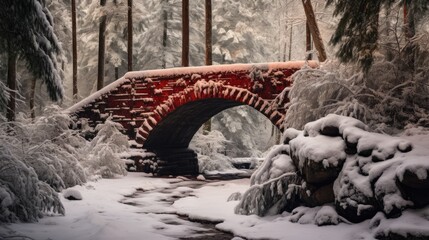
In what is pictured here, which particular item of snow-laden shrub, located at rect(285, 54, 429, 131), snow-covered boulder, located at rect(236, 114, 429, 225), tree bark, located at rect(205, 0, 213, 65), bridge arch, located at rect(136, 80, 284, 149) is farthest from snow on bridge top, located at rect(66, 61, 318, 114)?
snow-covered boulder, located at rect(236, 114, 429, 225)

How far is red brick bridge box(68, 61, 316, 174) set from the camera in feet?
42.9

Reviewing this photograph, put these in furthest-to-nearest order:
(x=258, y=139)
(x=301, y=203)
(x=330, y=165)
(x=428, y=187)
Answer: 1. (x=258, y=139)
2. (x=301, y=203)
3. (x=330, y=165)
4. (x=428, y=187)

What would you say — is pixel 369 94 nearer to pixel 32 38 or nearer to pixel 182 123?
pixel 32 38

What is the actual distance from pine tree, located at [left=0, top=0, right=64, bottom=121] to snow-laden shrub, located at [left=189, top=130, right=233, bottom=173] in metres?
12.5

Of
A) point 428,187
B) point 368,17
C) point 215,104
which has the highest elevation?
point 368,17

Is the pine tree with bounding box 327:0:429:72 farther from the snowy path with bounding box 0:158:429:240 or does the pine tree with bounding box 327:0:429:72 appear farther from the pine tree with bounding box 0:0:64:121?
the pine tree with bounding box 0:0:64:121

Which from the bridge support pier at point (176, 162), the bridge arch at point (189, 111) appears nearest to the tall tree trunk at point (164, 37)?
the bridge arch at point (189, 111)

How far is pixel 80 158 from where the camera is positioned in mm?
12180

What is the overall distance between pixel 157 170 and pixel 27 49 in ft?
33.5

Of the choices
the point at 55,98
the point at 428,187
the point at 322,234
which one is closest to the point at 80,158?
the point at 55,98

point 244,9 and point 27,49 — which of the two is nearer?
point 27,49

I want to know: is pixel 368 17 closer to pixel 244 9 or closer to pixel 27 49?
pixel 27 49

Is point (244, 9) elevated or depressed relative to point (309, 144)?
elevated

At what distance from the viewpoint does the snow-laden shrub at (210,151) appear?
18.0 meters
